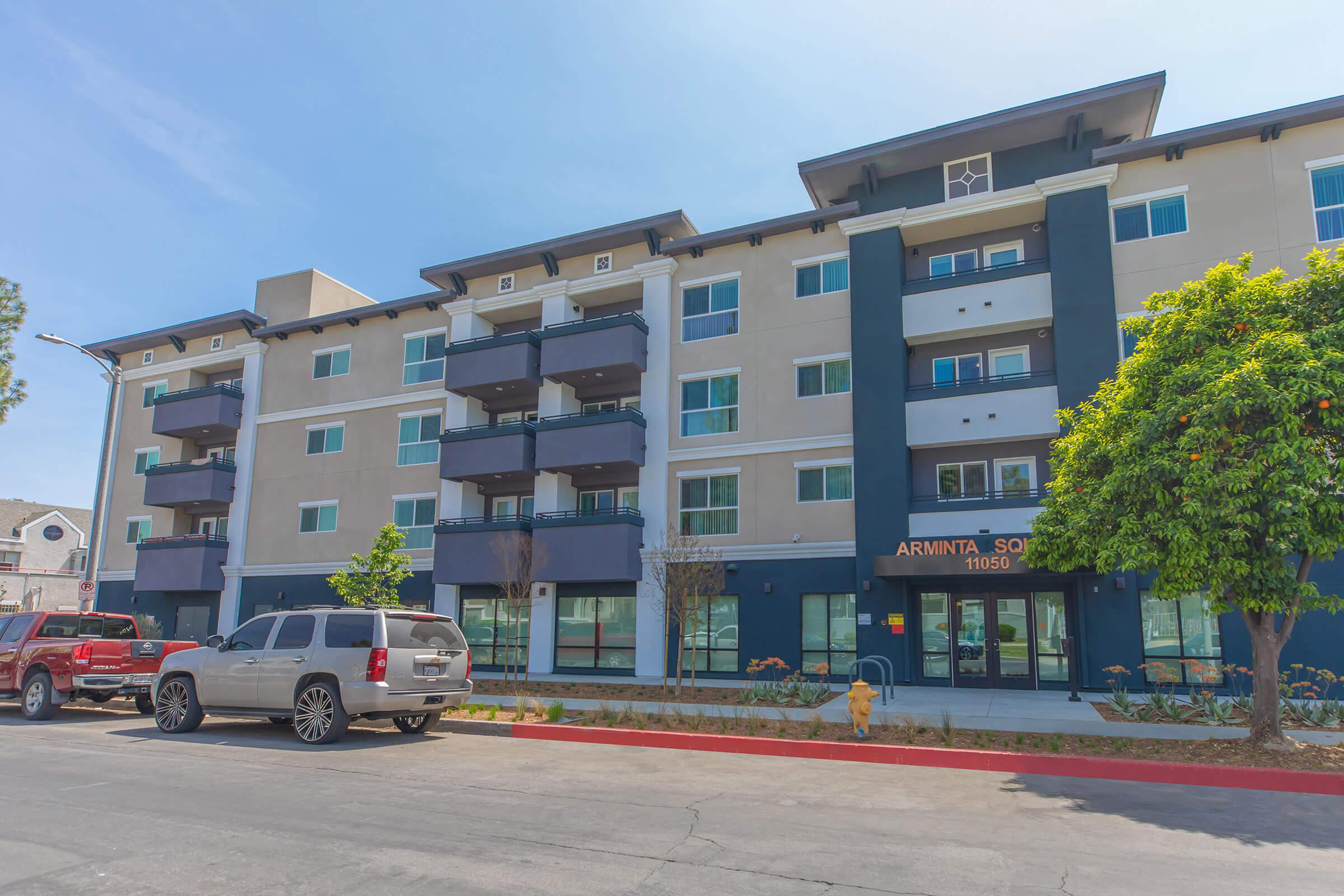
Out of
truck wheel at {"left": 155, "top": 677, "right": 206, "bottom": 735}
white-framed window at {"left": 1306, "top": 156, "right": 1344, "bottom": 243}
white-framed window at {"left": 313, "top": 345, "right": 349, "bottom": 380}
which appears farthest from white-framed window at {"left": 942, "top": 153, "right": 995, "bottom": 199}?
white-framed window at {"left": 313, "top": 345, "right": 349, "bottom": 380}

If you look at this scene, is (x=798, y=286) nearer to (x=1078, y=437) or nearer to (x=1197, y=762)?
(x=1078, y=437)

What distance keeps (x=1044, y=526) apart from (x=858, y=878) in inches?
352

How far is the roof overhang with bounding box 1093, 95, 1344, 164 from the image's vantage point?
64.0 feet

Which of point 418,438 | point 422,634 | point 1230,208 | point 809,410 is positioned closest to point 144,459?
point 418,438

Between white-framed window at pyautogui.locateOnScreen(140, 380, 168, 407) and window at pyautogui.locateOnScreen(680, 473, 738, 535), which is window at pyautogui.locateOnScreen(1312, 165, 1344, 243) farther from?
white-framed window at pyautogui.locateOnScreen(140, 380, 168, 407)

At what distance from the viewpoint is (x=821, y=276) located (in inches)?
974

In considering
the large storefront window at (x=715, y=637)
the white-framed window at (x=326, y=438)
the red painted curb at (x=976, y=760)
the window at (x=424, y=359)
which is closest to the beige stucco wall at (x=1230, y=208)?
the large storefront window at (x=715, y=637)

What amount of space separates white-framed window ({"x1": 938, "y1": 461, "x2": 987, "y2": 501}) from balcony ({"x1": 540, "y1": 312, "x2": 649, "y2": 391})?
9297 mm

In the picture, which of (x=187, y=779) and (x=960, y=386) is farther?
(x=960, y=386)

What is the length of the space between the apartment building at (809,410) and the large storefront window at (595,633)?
0.11 meters

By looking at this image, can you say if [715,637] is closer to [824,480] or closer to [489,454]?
[824,480]

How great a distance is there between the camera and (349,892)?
5801mm

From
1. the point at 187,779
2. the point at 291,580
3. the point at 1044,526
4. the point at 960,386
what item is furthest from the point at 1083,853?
the point at 291,580

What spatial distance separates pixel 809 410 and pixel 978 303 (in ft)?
17.1
